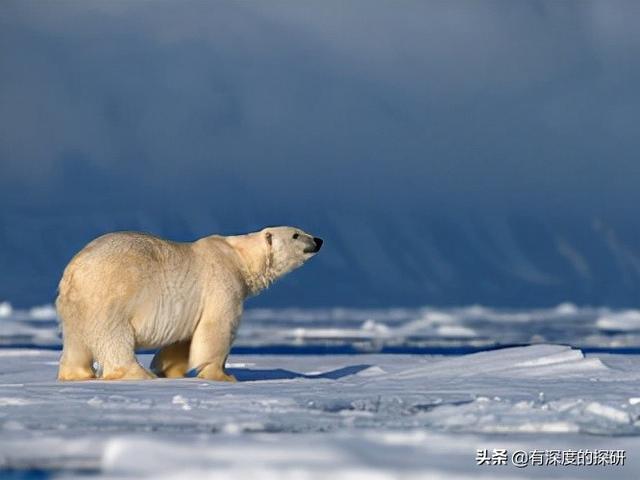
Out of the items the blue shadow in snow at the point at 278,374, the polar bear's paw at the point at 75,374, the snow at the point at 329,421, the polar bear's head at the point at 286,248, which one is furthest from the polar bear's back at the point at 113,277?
the blue shadow in snow at the point at 278,374

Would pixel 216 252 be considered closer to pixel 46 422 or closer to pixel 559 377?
pixel 559 377

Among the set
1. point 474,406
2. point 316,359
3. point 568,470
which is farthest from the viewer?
point 316,359

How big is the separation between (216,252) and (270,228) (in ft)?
2.37

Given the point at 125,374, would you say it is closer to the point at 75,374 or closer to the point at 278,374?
the point at 75,374

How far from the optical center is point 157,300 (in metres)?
8.79

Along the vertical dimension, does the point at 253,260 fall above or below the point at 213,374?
above

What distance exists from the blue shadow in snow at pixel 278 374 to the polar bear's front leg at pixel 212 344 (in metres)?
0.76

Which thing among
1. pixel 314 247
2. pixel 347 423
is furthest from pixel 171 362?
pixel 347 423

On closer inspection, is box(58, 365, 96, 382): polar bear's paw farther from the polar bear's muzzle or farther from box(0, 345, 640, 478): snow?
the polar bear's muzzle

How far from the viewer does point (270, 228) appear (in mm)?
10062

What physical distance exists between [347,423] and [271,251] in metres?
3.89

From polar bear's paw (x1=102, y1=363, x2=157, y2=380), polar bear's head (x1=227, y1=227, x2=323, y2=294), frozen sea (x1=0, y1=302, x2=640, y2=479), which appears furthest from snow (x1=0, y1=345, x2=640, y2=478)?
polar bear's head (x1=227, y1=227, x2=323, y2=294)

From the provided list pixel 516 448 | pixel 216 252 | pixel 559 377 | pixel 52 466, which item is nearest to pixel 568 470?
pixel 516 448

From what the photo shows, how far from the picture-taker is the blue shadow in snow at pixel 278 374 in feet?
33.0
